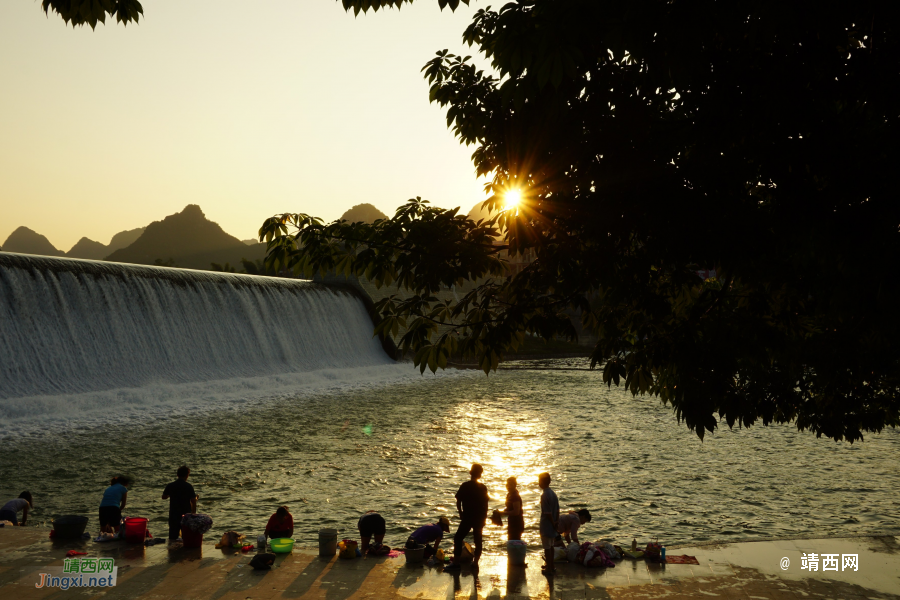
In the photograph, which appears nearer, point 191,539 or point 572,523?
point 191,539

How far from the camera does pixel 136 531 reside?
9859mm

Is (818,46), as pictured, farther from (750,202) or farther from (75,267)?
(75,267)

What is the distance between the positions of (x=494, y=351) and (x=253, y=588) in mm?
4531

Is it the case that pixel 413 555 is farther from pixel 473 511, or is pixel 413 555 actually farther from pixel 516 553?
pixel 516 553

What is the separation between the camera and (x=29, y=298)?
89.1 ft

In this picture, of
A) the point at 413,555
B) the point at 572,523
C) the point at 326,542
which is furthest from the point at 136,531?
the point at 572,523

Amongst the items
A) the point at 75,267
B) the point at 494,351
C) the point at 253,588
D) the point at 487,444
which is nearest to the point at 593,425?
the point at 487,444

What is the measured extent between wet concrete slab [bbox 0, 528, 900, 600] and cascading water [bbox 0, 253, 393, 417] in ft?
55.6

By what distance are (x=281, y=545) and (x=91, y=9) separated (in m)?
7.17

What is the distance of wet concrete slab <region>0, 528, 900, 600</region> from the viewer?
7988mm

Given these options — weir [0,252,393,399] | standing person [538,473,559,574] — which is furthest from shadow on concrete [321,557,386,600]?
weir [0,252,393,399]

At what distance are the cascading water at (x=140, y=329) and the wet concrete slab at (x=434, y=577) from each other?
1695 centimetres

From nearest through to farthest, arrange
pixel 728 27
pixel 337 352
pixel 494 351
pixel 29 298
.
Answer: pixel 728 27, pixel 494 351, pixel 29 298, pixel 337 352

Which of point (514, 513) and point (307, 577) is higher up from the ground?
point (514, 513)
